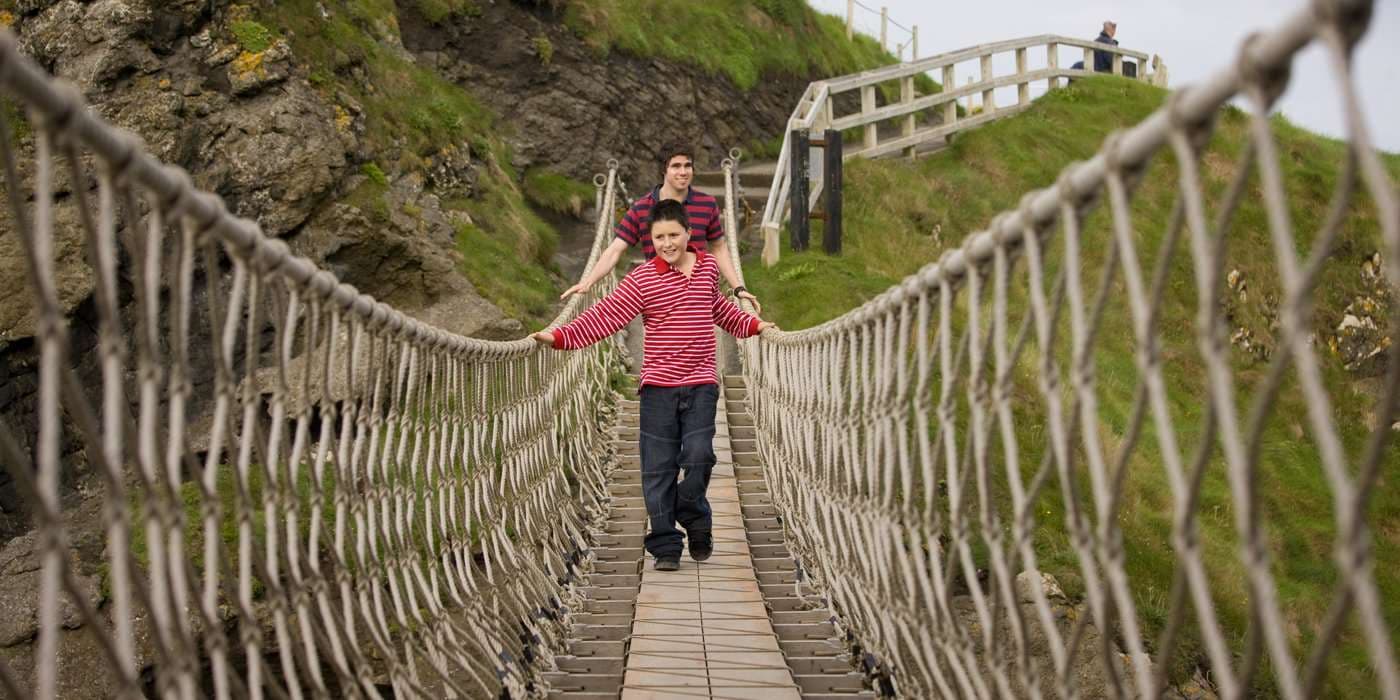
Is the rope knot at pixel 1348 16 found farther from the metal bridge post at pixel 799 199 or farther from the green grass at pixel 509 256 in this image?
the metal bridge post at pixel 799 199

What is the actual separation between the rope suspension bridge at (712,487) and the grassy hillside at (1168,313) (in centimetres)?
24

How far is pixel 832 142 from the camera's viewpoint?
10.1 metres

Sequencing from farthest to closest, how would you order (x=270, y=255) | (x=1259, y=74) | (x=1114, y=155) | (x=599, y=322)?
1. (x=599, y=322)
2. (x=270, y=255)
3. (x=1114, y=155)
4. (x=1259, y=74)

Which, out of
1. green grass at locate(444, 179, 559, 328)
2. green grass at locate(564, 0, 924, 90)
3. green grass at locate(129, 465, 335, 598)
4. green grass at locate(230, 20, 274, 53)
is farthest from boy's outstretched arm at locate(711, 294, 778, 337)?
green grass at locate(564, 0, 924, 90)

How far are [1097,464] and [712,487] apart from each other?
3.98 m

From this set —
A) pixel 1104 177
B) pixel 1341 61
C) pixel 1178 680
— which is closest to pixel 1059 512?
pixel 1178 680

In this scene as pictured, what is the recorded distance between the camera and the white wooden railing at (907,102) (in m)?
10.7

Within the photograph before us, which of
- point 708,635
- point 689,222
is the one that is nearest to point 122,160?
point 708,635

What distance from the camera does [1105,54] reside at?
1689 centimetres

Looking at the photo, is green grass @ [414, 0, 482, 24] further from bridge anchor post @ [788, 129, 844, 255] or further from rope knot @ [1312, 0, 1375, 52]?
rope knot @ [1312, 0, 1375, 52]

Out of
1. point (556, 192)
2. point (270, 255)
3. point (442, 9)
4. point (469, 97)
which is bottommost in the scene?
point (270, 255)

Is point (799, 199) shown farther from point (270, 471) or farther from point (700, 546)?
point (270, 471)

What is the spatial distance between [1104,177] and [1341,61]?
0.50m

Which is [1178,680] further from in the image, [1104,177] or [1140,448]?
[1104,177]
